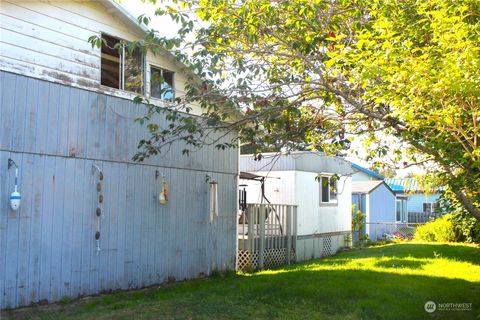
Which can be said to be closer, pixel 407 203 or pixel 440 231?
pixel 440 231

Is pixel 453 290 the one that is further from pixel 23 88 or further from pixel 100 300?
pixel 23 88

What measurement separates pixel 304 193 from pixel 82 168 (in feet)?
30.1

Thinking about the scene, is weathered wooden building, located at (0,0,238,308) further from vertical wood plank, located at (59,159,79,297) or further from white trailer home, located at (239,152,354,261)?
white trailer home, located at (239,152,354,261)

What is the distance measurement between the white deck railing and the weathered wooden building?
2138mm

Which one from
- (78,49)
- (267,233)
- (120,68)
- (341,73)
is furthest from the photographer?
(267,233)

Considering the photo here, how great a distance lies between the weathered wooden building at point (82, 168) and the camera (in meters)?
7.34

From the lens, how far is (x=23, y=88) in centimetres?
743

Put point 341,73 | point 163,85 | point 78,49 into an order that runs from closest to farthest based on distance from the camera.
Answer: point 341,73 < point 78,49 < point 163,85

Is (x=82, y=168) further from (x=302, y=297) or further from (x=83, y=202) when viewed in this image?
(x=302, y=297)

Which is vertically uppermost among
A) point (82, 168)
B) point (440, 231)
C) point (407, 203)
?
point (82, 168)

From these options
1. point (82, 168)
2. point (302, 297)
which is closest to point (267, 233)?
point (302, 297)

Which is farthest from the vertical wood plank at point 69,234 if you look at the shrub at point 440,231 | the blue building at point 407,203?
the blue building at point 407,203

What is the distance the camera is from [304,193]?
52.6 ft

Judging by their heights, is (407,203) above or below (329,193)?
below
